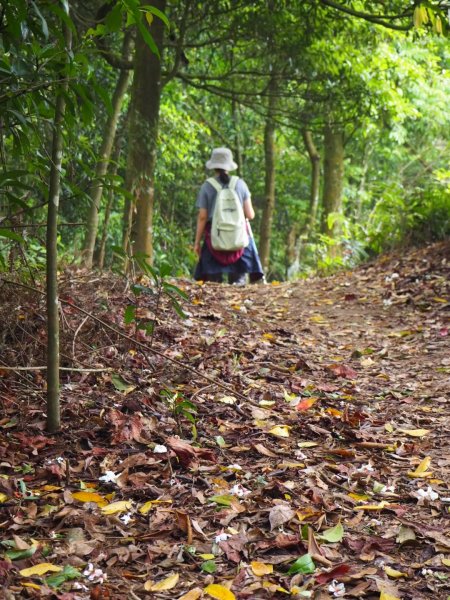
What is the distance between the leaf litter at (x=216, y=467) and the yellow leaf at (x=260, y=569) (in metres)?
0.01

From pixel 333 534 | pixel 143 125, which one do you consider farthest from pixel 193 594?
pixel 143 125

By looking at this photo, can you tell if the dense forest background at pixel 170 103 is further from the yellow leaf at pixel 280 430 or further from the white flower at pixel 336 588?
the white flower at pixel 336 588

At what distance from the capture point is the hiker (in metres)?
7.18

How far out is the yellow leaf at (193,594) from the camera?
1884mm

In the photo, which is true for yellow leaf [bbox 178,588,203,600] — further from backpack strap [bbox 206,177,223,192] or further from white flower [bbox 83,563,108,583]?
backpack strap [bbox 206,177,223,192]

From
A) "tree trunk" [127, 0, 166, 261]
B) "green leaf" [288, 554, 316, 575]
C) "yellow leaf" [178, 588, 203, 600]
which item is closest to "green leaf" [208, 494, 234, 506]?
"green leaf" [288, 554, 316, 575]

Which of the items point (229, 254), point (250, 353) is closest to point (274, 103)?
point (229, 254)

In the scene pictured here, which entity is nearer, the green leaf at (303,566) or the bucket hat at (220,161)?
the green leaf at (303,566)

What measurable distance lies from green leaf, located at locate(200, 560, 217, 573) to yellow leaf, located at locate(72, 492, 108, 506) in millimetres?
468

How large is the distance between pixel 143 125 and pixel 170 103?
4.83 meters

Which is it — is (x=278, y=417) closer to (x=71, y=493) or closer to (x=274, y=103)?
(x=71, y=493)

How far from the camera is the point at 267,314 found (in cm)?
585

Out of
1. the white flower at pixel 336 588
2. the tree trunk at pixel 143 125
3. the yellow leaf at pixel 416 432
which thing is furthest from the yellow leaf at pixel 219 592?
the tree trunk at pixel 143 125

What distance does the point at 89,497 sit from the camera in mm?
2379
